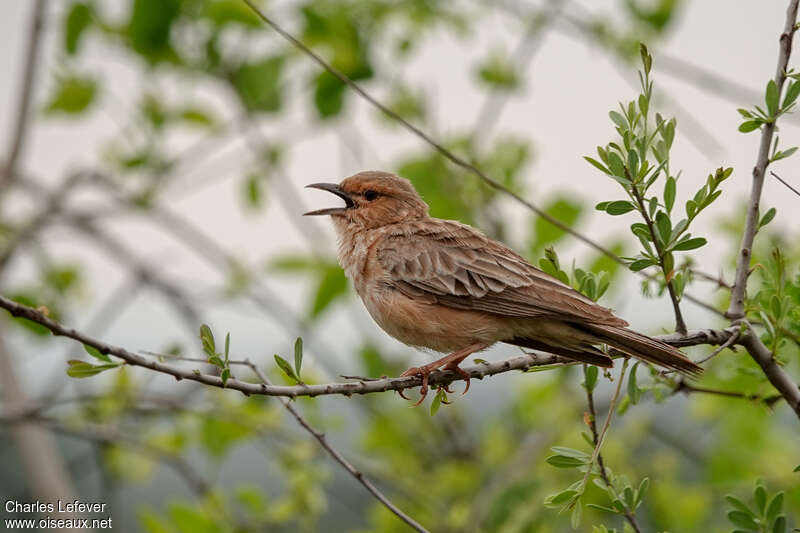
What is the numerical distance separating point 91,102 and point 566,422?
416 centimetres

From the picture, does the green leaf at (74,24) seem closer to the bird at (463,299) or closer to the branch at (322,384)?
the bird at (463,299)

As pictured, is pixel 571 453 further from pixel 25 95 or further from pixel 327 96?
pixel 25 95

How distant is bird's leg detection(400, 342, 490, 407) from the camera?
3.61 metres

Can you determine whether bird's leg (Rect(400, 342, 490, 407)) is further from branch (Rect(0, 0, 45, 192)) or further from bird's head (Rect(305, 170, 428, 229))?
branch (Rect(0, 0, 45, 192))

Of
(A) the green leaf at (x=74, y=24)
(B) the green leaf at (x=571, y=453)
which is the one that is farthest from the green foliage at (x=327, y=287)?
(B) the green leaf at (x=571, y=453)

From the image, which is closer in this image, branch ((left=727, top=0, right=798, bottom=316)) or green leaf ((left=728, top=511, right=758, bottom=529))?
green leaf ((left=728, top=511, right=758, bottom=529))

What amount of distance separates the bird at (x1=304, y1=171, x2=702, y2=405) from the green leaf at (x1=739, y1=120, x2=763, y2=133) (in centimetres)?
74

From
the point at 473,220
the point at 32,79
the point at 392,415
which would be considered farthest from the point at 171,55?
the point at 392,415

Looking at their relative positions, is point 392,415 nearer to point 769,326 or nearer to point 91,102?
point 91,102

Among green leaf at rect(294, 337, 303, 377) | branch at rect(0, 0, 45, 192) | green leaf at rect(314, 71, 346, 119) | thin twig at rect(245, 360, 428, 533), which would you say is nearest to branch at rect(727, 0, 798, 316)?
thin twig at rect(245, 360, 428, 533)

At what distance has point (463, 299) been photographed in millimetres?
4125

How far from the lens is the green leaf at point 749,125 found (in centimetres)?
264

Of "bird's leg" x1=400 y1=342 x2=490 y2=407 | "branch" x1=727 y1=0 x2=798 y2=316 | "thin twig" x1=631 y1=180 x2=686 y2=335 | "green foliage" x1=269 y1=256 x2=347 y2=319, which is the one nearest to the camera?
"thin twig" x1=631 y1=180 x2=686 y2=335

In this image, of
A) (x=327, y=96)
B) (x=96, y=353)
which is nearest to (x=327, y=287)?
(x=327, y=96)
